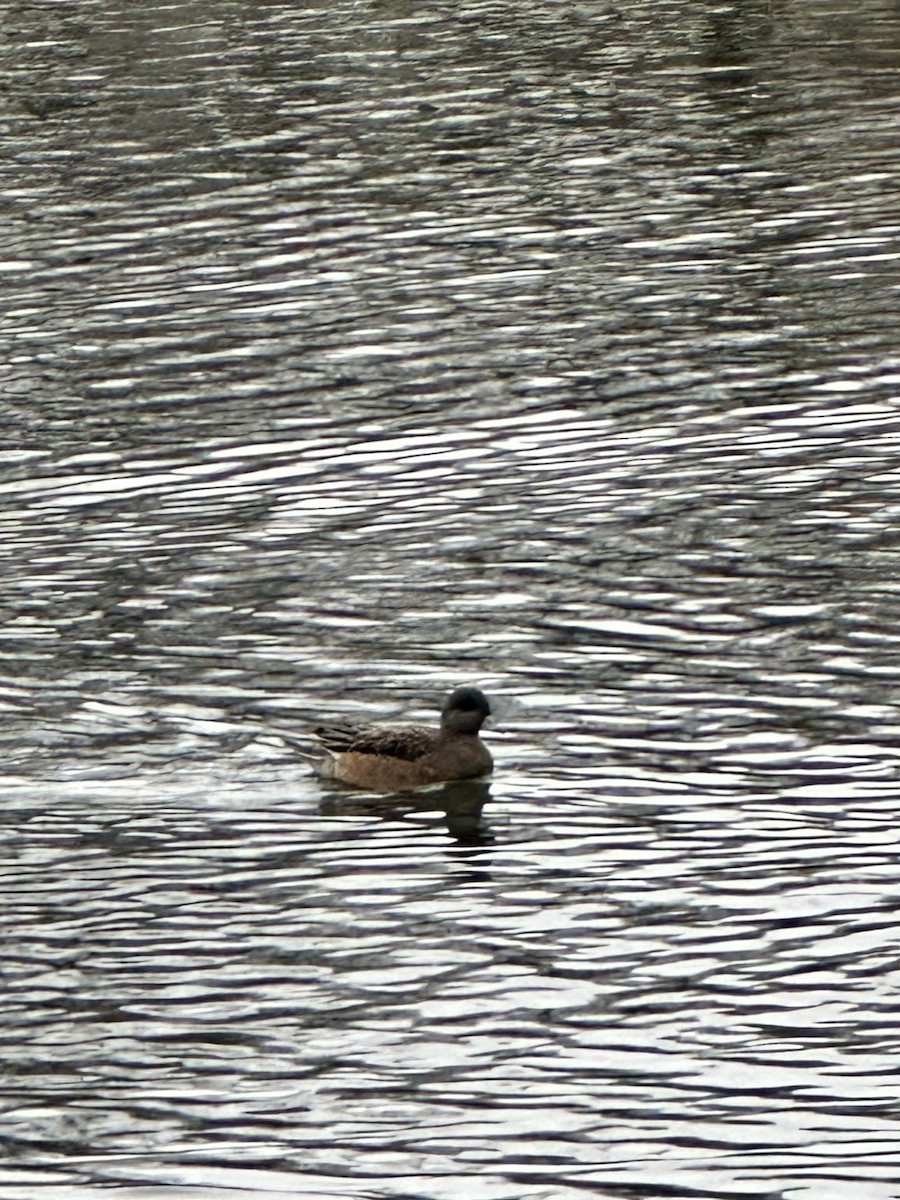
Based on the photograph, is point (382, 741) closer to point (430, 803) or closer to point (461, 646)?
point (430, 803)

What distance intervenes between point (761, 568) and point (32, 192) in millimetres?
18790

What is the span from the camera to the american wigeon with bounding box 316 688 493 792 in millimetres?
18078

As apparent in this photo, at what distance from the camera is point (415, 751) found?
60.0 ft

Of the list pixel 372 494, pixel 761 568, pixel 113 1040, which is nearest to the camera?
pixel 113 1040

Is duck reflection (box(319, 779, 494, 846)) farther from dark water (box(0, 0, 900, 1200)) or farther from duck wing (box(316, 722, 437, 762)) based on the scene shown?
duck wing (box(316, 722, 437, 762))

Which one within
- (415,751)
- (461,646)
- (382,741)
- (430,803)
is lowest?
(430,803)

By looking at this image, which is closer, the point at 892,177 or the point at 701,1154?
the point at 701,1154

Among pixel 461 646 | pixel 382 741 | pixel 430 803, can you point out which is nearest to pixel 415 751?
A: pixel 382 741

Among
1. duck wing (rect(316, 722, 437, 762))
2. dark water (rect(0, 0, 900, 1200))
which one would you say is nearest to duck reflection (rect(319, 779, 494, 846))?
dark water (rect(0, 0, 900, 1200))

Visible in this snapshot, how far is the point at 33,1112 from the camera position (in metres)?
13.9

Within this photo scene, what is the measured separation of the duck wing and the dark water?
1.13 feet

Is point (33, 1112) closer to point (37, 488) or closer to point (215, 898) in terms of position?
point (215, 898)

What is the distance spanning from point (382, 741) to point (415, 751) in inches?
10.0

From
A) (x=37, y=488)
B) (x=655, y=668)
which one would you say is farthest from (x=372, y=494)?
(x=655, y=668)
